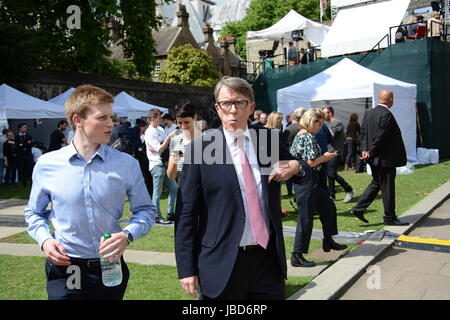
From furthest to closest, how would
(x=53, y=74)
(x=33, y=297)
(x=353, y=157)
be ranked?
(x=53, y=74), (x=353, y=157), (x=33, y=297)

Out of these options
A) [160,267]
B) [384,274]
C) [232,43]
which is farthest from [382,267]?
[232,43]

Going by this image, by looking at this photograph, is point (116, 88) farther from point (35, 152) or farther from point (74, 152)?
point (74, 152)

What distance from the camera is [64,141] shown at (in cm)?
1389

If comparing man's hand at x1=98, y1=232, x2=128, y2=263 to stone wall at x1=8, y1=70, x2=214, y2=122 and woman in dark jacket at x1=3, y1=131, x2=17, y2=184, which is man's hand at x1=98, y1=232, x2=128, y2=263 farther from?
stone wall at x1=8, y1=70, x2=214, y2=122

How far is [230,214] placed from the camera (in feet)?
8.61

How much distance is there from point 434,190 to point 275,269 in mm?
8699

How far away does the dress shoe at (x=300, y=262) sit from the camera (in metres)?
5.40

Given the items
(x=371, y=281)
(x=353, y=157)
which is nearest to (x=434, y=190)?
(x=353, y=157)

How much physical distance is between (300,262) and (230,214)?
307 centimetres

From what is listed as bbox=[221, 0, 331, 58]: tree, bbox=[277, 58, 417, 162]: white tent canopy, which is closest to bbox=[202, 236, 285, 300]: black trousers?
bbox=[277, 58, 417, 162]: white tent canopy

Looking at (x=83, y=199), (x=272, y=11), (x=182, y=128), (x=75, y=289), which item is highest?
(x=272, y=11)

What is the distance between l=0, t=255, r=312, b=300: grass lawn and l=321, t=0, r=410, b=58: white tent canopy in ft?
56.7

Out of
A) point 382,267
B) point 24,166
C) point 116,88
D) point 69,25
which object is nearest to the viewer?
point 382,267
